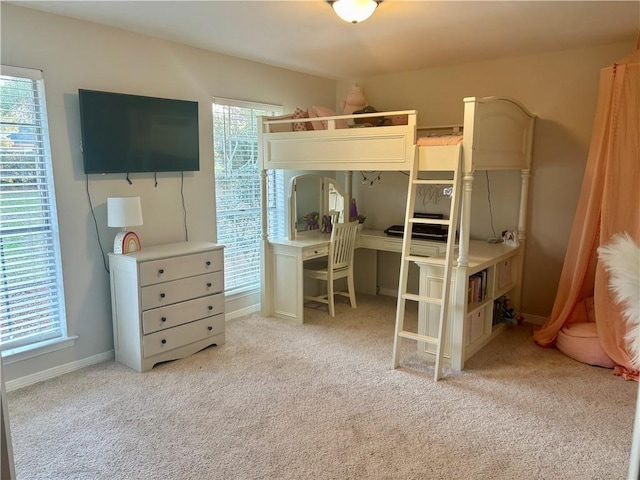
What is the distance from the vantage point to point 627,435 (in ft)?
8.29

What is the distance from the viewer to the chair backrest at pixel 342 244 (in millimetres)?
4405

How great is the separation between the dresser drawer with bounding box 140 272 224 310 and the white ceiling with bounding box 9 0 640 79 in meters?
1.83

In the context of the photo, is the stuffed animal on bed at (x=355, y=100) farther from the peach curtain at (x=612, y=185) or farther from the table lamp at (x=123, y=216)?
the table lamp at (x=123, y=216)

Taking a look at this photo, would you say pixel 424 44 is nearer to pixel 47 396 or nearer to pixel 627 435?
pixel 627 435

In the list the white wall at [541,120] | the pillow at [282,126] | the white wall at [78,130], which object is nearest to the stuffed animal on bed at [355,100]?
the white wall at [541,120]

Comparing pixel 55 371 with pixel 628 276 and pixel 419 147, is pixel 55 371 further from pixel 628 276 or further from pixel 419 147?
pixel 628 276

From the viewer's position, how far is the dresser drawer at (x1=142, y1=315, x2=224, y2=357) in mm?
3316

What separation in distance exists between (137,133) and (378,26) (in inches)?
74.8

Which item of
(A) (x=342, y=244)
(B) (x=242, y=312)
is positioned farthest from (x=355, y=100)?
(B) (x=242, y=312)

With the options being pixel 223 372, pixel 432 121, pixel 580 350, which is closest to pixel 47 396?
pixel 223 372

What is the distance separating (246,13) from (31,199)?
1851 millimetres

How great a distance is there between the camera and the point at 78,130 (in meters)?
3.20

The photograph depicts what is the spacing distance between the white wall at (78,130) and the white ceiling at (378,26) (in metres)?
0.13

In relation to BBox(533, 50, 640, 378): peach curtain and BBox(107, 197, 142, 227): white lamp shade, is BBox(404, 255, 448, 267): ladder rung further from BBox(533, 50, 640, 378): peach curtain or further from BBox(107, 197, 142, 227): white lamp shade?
BBox(107, 197, 142, 227): white lamp shade
